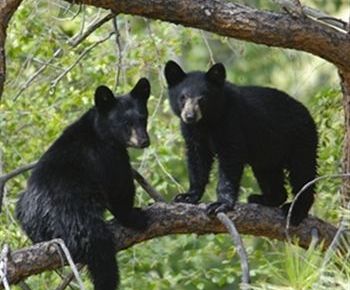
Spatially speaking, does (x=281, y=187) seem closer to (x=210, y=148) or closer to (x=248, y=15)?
(x=210, y=148)

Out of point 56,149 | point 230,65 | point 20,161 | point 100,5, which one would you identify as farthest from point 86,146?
point 230,65

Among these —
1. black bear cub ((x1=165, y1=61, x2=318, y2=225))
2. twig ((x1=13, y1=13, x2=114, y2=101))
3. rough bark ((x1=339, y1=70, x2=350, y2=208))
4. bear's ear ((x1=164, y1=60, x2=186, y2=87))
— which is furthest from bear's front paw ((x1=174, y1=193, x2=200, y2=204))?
twig ((x1=13, y1=13, x2=114, y2=101))

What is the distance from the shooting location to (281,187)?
7.40 meters

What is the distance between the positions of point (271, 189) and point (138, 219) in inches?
60.2

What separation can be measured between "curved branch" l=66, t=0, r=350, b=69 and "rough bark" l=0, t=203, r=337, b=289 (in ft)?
3.19

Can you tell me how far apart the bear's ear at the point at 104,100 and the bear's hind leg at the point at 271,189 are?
117 cm

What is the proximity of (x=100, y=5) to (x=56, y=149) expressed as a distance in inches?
41.6

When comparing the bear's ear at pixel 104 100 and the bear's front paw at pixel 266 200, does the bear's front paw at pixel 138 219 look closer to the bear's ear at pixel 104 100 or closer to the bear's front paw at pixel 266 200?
the bear's ear at pixel 104 100

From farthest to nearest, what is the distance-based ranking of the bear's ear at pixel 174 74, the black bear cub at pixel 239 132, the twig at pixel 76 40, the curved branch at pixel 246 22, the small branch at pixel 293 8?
the bear's ear at pixel 174 74 → the black bear cub at pixel 239 132 → the twig at pixel 76 40 → the small branch at pixel 293 8 → the curved branch at pixel 246 22

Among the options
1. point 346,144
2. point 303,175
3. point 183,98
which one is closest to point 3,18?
point 183,98

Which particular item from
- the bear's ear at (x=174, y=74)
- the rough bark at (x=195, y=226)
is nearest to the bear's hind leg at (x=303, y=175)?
the rough bark at (x=195, y=226)

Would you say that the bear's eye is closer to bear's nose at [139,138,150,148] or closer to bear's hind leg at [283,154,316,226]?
bear's nose at [139,138,150,148]

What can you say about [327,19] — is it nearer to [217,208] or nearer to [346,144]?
[346,144]

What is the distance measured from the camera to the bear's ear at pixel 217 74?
7117 mm
